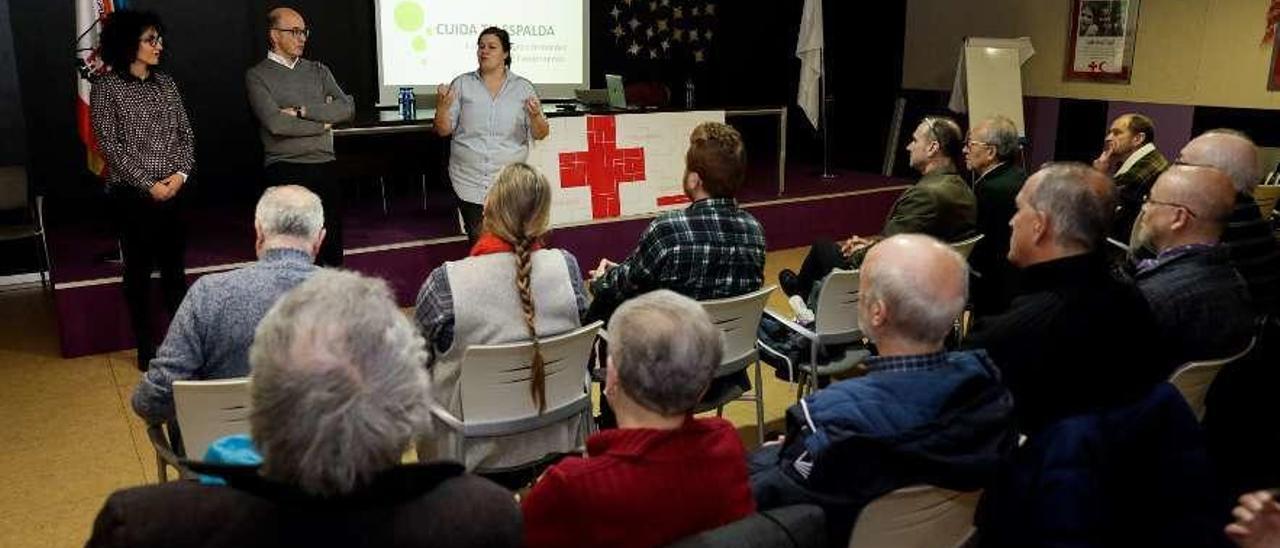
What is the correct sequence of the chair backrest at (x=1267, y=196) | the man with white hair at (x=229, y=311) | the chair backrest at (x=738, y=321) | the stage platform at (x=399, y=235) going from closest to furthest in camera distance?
the man with white hair at (x=229, y=311), the chair backrest at (x=738, y=321), the stage platform at (x=399, y=235), the chair backrest at (x=1267, y=196)

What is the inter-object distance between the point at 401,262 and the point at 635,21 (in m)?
4.32

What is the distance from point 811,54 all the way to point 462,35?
2.95 meters

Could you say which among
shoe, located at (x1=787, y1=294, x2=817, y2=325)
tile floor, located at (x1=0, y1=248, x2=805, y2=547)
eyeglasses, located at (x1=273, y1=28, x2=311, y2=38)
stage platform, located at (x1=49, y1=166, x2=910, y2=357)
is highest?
eyeglasses, located at (x1=273, y1=28, x2=311, y2=38)

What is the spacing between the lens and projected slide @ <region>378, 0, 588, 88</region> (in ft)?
22.4

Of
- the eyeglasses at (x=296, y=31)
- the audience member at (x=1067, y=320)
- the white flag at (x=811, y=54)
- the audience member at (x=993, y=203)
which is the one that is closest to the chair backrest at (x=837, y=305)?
the audience member at (x=1067, y=320)

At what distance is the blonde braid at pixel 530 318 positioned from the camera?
225 centimetres

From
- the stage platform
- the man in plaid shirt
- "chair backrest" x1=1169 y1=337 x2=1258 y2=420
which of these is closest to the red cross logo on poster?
the stage platform

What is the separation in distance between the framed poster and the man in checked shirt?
19.1 ft

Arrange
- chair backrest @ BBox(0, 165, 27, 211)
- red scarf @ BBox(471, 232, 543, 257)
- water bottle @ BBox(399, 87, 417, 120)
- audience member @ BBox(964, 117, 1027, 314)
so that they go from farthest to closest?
water bottle @ BBox(399, 87, 417, 120) < chair backrest @ BBox(0, 165, 27, 211) < audience member @ BBox(964, 117, 1027, 314) < red scarf @ BBox(471, 232, 543, 257)

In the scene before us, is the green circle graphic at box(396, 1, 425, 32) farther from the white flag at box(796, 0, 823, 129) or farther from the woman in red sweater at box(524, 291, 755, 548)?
the woman in red sweater at box(524, 291, 755, 548)

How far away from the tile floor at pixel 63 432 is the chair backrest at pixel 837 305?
604mm

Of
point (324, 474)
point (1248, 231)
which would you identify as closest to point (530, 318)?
point (324, 474)

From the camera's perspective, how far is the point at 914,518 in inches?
60.1

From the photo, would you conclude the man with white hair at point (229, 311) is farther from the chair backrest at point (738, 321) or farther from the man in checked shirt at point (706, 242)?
the chair backrest at point (738, 321)
